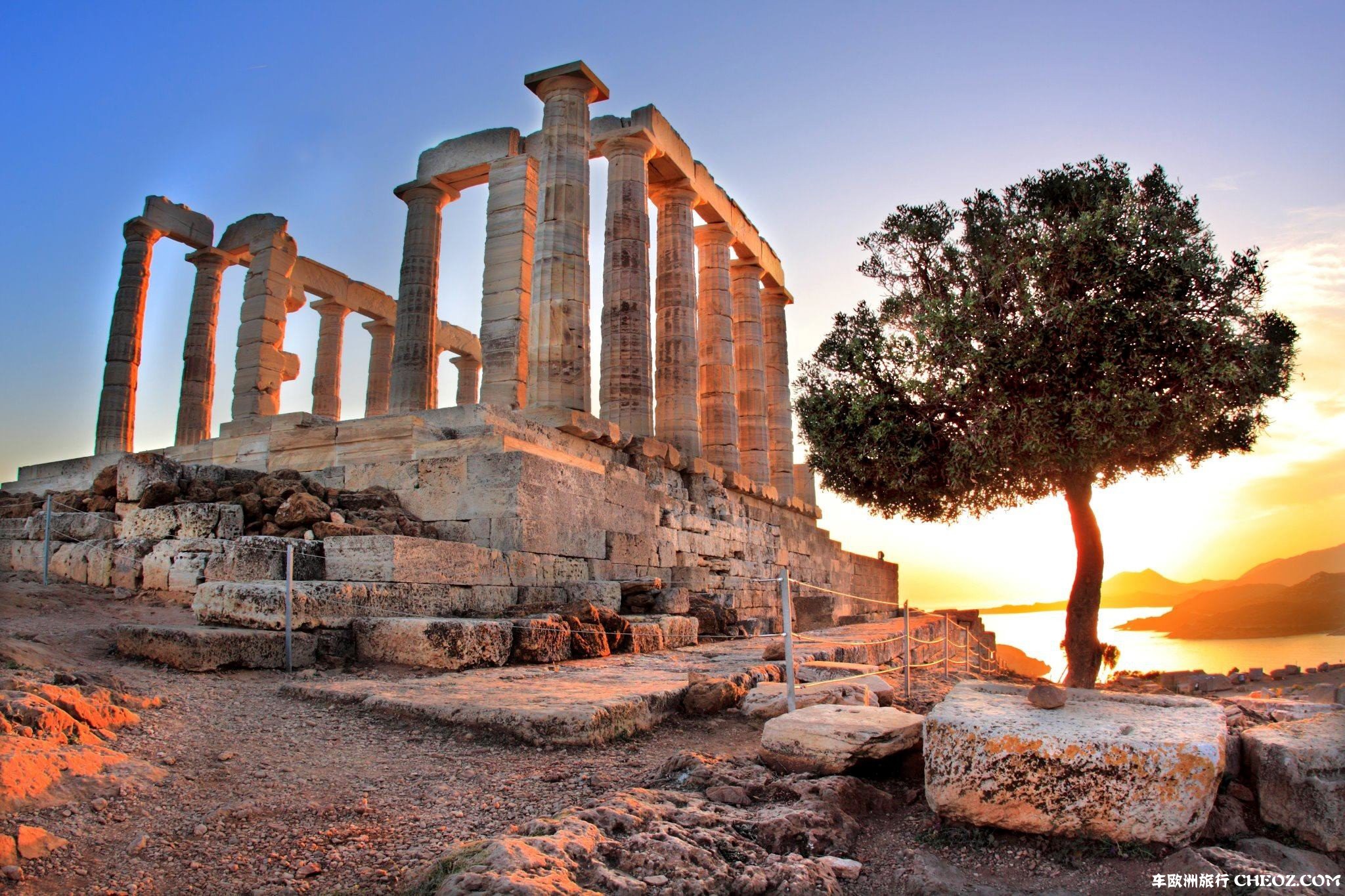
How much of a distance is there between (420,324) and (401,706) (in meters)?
15.2

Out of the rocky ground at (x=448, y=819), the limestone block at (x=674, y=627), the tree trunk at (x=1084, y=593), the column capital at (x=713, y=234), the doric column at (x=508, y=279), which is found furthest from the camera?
Answer: the column capital at (x=713, y=234)

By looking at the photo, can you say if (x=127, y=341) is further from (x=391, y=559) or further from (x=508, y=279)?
(x=391, y=559)

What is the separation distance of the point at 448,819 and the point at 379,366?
24.3 meters

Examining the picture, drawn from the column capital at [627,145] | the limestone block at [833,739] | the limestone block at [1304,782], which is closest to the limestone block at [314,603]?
the limestone block at [833,739]

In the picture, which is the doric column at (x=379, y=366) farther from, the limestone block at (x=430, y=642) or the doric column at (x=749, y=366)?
the limestone block at (x=430, y=642)

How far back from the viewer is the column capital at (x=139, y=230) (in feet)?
77.8

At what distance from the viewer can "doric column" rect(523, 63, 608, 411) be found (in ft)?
52.6

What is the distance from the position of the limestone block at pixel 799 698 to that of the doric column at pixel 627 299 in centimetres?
1123

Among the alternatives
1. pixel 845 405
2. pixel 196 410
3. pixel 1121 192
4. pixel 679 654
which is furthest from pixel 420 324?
pixel 1121 192

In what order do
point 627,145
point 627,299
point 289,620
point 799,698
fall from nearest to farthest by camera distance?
point 799,698, point 289,620, point 627,299, point 627,145

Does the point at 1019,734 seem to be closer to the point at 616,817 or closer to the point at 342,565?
the point at 616,817

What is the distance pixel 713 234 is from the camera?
23531 millimetres

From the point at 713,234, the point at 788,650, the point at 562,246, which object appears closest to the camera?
the point at 788,650

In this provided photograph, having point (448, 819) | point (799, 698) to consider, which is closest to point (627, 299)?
point (799, 698)
